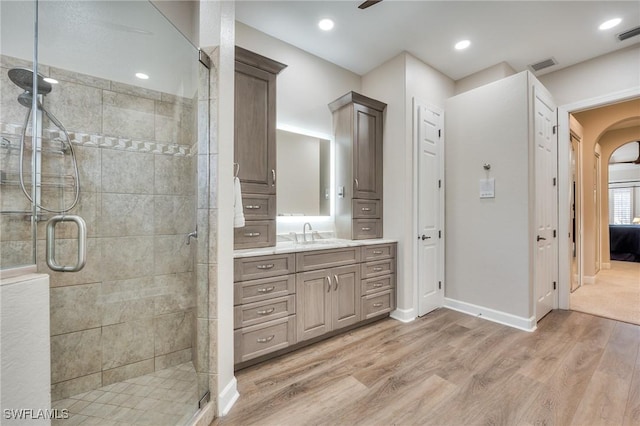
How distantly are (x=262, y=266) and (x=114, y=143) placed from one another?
1340 millimetres

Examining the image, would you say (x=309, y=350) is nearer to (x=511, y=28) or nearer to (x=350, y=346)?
(x=350, y=346)

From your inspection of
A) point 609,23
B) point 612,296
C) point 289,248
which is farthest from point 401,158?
point 612,296

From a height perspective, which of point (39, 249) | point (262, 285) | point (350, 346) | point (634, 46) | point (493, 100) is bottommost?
point (350, 346)

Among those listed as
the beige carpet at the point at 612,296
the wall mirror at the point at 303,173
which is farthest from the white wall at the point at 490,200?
the wall mirror at the point at 303,173

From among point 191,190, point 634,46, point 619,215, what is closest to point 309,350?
point 191,190

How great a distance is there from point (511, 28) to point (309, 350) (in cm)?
371

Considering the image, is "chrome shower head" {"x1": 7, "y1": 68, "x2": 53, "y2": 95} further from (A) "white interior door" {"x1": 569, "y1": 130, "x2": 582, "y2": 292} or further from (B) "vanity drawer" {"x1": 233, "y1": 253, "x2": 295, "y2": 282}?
(A) "white interior door" {"x1": 569, "y1": 130, "x2": 582, "y2": 292}

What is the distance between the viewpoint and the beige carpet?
307 centimetres

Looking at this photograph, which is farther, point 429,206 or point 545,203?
point 429,206

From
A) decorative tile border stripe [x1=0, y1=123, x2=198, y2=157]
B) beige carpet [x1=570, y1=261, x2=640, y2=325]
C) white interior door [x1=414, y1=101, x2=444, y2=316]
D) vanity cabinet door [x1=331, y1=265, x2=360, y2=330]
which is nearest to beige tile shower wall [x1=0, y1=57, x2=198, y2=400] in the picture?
decorative tile border stripe [x1=0, y1=123, x2=198, y2=157]

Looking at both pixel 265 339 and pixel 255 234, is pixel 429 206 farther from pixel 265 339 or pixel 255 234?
pixel 265 339

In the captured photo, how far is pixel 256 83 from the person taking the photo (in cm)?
229

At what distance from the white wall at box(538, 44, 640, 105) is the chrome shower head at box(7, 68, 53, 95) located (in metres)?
5.09

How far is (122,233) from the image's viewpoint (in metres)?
1.83
